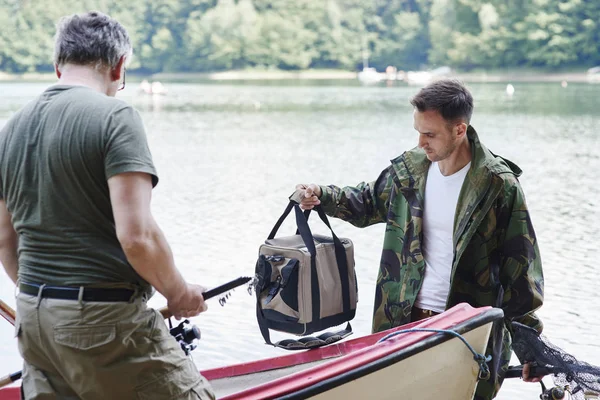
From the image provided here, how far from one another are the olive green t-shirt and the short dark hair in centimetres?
124

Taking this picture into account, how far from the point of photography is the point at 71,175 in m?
2.37

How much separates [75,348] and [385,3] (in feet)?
355

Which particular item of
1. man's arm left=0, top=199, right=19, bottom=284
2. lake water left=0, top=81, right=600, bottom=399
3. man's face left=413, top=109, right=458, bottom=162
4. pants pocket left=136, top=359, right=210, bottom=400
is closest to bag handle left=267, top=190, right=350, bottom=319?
man's face left=413, top=109, right=458, bottom=162

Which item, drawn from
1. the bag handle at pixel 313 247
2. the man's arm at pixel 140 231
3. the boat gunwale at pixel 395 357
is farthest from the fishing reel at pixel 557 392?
the man's arm at pixel 140 231

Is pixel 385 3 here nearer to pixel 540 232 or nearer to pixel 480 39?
pixel 480 39

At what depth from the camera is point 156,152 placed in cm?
2069

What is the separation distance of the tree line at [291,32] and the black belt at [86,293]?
83165 mm

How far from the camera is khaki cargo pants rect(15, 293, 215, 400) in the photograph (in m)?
2.39

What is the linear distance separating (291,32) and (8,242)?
97.3 metres

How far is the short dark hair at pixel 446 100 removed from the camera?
3.28 meters

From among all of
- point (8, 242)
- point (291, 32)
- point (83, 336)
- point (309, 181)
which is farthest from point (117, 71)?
point (291, 32)

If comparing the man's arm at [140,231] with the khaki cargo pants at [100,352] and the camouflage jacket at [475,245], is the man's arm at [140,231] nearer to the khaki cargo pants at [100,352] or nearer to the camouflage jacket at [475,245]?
the khaki cargo pants at [100,352]

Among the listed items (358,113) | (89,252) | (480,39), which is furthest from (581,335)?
(480,39)

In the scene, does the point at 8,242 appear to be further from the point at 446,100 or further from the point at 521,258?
the point at 521,258
